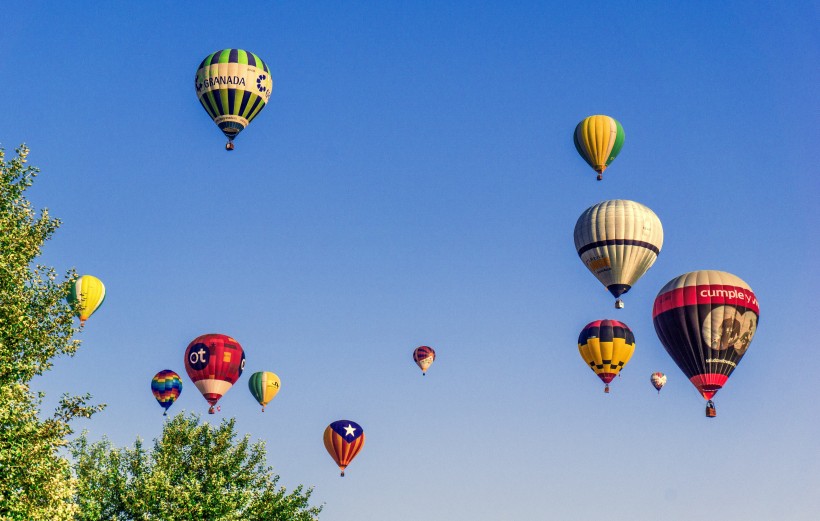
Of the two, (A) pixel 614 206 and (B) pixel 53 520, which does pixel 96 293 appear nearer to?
(A) pixel 614 206

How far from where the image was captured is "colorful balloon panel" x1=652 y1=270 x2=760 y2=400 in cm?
6184

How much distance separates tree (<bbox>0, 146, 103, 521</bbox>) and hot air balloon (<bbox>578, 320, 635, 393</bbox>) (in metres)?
56.8

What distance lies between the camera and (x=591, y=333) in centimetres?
8350

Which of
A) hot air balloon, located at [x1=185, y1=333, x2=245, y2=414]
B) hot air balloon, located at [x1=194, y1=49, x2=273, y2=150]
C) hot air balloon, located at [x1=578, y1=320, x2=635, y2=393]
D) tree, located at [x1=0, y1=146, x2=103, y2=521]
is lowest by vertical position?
tree, located at [x1=0, y1=146, x2=103, y2=521]

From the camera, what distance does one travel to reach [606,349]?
271 ft

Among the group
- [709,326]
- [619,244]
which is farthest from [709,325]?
[619,244]

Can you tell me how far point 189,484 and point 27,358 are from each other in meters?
16.7

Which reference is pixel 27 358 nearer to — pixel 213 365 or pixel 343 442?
pixel 213 365

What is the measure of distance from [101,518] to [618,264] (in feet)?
127

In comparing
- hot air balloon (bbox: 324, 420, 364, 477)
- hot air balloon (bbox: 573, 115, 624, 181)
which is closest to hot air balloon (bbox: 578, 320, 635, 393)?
hot air balloon (bbox: 573, 115, 624, 181)

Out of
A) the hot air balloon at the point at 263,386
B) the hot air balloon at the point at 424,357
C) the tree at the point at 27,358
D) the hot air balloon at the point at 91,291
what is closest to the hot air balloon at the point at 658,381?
the hot air balloon at the point at 424,357

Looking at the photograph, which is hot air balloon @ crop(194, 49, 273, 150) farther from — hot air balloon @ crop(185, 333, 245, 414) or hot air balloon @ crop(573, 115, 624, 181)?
hot air balloon @ crop(573, 115, 624, 181)

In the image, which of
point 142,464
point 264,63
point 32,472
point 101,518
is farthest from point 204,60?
point 32,472

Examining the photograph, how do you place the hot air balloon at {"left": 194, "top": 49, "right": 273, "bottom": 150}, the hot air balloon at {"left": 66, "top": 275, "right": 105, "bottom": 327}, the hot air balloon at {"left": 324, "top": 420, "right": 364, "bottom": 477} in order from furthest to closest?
the hot air balloon at {"left": 324, "top": 420, "right": 364, "bottom": 477} → the hot air balloon at {"left": 66, "top": 275, "right": 105, "bottom": 327} → the hot air balloon at {"left": 194, "top": 49, "right": 273, "bottom": 150}
